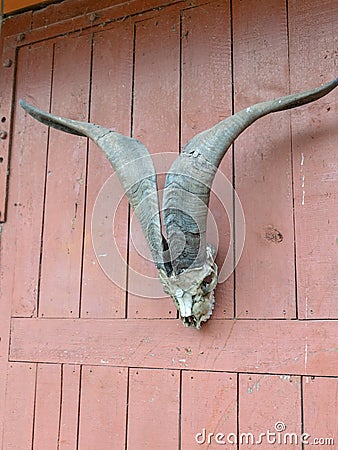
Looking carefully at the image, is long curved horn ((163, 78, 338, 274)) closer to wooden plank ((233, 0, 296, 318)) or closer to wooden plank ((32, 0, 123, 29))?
wooden plank ((233, 0, 296, 318))

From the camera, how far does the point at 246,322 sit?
1762mm

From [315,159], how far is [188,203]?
16.8 inches

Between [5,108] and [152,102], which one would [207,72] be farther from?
[5,108]

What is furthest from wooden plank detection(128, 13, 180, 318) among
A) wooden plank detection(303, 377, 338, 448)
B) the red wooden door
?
wooden plank detection(303, 377, 338, 448)

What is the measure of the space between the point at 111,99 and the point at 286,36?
2.25ft

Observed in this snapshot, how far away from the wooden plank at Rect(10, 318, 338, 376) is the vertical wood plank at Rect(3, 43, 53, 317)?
0.14m

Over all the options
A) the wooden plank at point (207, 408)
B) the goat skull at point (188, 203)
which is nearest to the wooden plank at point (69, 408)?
the wooden plank at point (207, 408)

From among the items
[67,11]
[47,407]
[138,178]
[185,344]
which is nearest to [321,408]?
[185,344]

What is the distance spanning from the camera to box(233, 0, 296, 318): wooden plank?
68.7 inches

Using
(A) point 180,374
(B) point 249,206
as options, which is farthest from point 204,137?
(A) point 180,374

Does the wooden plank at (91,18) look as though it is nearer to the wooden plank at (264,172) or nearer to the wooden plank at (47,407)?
the wooden plank at (264,172)

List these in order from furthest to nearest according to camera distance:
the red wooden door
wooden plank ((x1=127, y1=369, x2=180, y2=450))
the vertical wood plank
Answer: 1. the vertical wood plank
2. wooden plank ((x1=127, y1=369, x2=180, y2=450))
3. the red wooden door

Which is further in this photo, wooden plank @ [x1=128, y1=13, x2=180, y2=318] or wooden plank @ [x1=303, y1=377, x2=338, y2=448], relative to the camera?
wooden plank @ [x1=128, y1=13, x2=180, y2=318]

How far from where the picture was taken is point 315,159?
68.8 inches
